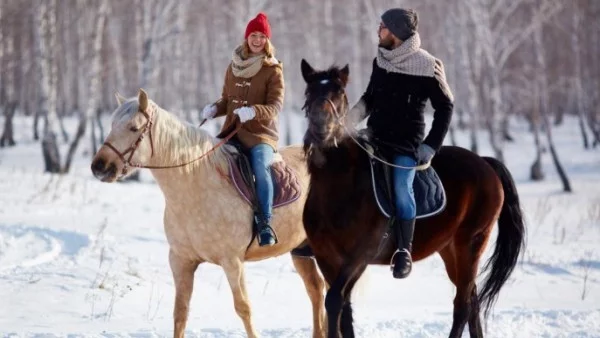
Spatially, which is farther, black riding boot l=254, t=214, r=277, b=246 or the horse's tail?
the horse's tail

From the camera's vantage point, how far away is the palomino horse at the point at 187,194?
5.42m

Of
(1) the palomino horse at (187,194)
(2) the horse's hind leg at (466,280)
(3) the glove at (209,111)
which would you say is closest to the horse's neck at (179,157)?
(1) the palomino horse at (187,194)

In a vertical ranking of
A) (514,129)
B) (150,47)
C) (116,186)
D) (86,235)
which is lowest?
(514,129)

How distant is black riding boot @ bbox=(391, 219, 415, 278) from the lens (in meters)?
5.32

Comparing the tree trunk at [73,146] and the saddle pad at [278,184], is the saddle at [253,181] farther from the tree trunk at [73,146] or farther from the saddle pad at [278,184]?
the tree trunk at [73,146]

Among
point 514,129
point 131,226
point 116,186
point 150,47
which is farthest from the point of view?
point 514,129

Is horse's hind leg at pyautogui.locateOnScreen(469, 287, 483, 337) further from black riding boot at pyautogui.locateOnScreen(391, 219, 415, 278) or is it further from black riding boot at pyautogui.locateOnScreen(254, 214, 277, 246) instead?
black riding boot at pyautogui.locateOnScreen(254, 214, 277, 246)

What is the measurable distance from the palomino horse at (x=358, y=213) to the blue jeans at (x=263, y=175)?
72cm

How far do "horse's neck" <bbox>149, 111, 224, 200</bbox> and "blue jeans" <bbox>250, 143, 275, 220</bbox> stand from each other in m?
0.31

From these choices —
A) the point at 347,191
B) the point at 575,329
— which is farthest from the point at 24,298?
the point at 575,329

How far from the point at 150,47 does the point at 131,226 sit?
8734mm

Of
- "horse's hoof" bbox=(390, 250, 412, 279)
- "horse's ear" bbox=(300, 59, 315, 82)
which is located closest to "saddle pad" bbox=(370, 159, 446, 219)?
A: "horse's hoof" bbox=(390, 250, 412, 279)

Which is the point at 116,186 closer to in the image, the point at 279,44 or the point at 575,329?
the point at 575,329

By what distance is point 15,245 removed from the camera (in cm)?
942
